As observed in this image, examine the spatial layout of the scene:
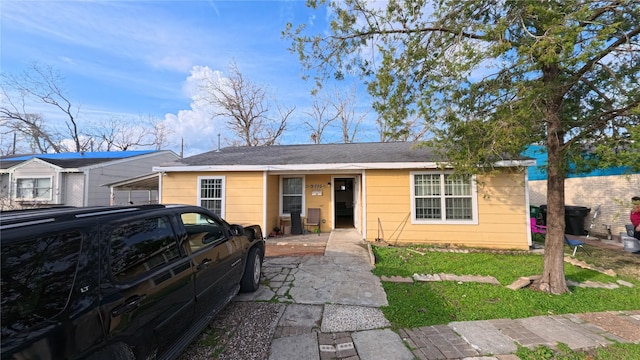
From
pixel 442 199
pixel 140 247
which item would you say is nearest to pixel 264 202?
pixel 442 199

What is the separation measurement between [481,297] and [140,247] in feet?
15.5

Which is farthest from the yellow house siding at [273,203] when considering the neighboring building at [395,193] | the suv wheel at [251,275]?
the suv wheel at [251,275]

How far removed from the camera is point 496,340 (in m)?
2.96

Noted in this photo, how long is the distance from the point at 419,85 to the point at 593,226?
9950 mm

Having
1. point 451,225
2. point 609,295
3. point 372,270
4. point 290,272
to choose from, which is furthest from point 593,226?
point 290,272

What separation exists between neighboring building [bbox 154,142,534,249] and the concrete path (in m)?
3.76

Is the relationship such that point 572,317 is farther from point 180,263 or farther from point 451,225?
point 180,263

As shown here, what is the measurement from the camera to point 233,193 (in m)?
8.58

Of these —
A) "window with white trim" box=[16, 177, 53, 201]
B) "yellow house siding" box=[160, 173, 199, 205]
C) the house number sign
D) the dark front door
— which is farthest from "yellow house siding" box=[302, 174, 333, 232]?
"window with white trim" box=[16, 177, 53, 201]

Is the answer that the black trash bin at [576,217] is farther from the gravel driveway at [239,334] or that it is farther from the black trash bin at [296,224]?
the gravel driveway at [239,334]

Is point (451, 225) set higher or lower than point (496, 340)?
higher

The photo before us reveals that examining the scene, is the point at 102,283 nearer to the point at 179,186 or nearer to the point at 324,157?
the point at 324,157

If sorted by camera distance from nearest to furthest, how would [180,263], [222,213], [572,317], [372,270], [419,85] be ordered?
[180,263] < [572,317] < [419,85] < [372,270] < [222,213]

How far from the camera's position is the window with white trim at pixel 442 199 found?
755 centimetres
